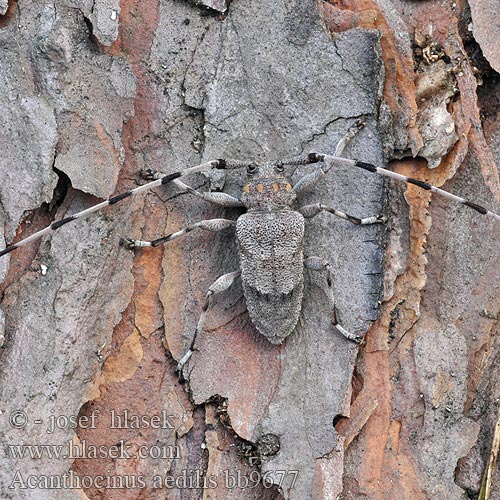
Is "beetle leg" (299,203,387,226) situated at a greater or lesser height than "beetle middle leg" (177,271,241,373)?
greater

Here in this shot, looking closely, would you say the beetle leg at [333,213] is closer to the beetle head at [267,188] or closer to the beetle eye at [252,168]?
the beetle head at [267,188]

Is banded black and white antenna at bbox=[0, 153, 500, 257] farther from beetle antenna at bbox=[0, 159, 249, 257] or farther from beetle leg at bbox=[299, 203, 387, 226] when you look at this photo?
beetle leg at bbox=[299, 203, 387, 226]

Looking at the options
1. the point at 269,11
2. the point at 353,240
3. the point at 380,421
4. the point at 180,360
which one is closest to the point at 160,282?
the point at 180,360
